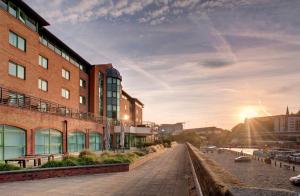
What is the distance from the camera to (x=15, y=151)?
24172mm

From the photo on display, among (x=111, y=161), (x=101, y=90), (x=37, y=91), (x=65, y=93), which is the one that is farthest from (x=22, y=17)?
(x=101, y=90)

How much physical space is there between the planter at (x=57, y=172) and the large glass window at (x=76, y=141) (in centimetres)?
1504

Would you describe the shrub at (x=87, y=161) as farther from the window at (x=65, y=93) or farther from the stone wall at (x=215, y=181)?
the window at (x=65, y=93)

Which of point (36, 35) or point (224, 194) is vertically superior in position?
point (36, 35)

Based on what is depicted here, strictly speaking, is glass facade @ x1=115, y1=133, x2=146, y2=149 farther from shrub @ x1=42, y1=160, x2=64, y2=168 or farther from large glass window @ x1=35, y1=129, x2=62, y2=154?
shrub @ x1=42, y1=160, x2=64, y2=168

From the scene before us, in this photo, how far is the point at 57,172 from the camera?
1791 centimetres

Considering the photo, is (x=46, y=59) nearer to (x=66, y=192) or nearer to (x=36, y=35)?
(x=36, y=35)

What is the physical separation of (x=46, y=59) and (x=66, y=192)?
90.8 feet

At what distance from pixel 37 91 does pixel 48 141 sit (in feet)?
26.4

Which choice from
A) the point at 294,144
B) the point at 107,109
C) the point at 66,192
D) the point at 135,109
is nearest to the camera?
the point at 66,192

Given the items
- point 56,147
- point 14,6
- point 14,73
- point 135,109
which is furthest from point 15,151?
point 135,109

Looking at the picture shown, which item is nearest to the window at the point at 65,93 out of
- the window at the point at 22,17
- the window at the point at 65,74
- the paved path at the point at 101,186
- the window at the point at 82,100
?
the window at the point at 65,74

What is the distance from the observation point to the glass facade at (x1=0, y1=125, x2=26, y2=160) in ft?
74.9

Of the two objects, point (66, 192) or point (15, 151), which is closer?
point (66, 192)
